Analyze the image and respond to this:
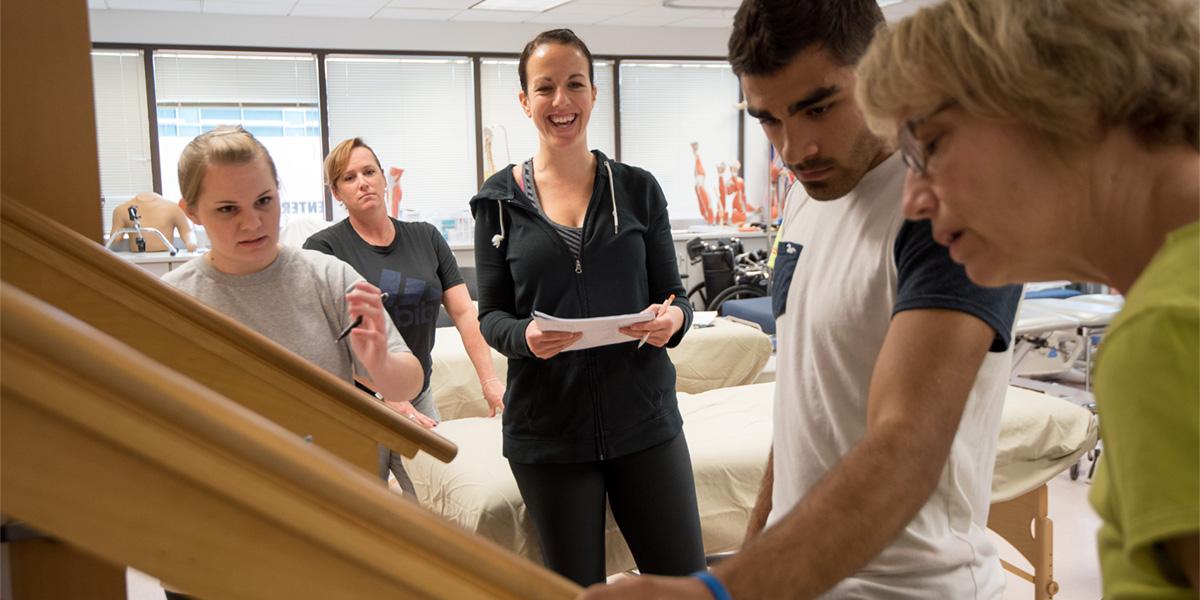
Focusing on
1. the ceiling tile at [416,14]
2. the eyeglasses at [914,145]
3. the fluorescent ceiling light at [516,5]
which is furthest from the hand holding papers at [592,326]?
the ceiling tile at [416,14]

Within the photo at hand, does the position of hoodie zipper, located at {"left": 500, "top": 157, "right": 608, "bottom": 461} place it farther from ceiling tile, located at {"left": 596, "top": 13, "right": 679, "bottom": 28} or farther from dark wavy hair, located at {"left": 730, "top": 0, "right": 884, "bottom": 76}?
ceiling tile, located at {"left": 596, "top": 13, "right": 679, "bottom": 28}

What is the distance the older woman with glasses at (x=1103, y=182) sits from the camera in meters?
0.57

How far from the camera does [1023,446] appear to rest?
11.0 feet

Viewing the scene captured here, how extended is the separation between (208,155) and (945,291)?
57.1 inches

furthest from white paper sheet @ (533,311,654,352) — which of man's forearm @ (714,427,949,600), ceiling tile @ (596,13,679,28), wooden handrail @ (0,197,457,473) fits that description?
ceiling tile @ (596,13,679,28)

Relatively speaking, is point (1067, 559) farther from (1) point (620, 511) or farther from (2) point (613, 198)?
(2) point (613, 198)

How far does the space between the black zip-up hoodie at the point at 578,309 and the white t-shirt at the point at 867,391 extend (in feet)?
2.68

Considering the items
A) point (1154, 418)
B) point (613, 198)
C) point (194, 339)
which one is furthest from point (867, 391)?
point (613, 198)

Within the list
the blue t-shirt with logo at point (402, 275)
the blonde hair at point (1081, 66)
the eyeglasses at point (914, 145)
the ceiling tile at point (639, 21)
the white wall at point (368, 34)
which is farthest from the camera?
the ceiling tile at point (639, 21)

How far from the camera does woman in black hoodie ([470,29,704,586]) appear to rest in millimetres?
2162

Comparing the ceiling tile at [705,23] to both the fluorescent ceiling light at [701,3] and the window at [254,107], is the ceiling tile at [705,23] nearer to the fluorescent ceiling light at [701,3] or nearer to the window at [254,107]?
the fluorescent ceiling light at [701,3]

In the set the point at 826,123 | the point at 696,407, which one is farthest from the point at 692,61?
the point at 826,123

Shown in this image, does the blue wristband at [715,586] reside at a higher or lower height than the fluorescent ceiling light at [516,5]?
lower

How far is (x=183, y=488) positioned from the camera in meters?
0.57
